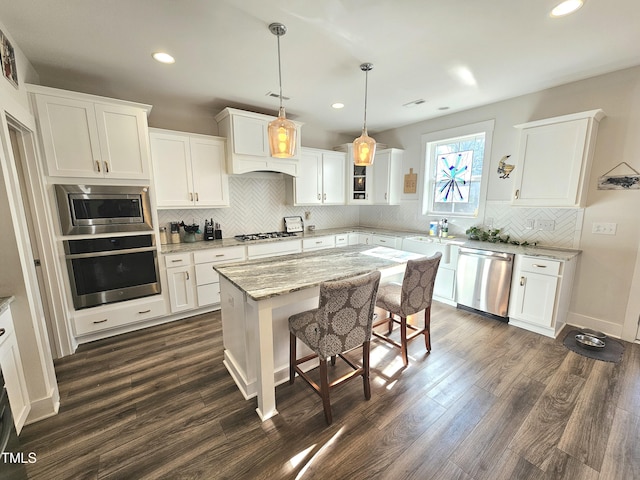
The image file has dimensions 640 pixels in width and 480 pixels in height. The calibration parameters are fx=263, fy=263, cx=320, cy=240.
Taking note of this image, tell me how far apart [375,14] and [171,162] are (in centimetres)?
261

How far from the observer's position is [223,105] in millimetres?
3434

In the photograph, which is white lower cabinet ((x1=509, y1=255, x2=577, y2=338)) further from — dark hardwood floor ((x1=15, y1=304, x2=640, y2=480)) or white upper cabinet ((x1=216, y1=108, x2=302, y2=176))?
white upper cabinet ((x1=216, y1=108, x2=302, y2=176))

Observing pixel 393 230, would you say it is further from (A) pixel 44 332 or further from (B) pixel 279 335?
(A) pixel 44 332

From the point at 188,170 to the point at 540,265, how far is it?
4137 mm

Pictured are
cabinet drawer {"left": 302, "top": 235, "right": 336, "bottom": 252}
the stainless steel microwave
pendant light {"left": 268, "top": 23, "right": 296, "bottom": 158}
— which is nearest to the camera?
pendant light {"left": 268, "top": 23, "right": 296, "bottom": 158}

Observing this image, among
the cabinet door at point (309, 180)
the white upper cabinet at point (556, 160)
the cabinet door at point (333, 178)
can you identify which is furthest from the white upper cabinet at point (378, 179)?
the white upper cabinet at point (556, 160)

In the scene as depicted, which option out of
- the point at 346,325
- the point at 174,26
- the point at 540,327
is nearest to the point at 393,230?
the point at 540,327

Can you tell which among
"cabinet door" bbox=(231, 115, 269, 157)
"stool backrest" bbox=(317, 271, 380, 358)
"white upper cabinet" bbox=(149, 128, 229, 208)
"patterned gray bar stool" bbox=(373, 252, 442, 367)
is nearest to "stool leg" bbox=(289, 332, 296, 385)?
"stool backrest" bbox=(317, 271, 380, 358)

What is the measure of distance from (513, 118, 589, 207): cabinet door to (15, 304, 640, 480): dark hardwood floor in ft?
5.27

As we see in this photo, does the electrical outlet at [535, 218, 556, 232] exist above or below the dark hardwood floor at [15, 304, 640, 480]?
above

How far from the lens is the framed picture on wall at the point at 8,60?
176cm

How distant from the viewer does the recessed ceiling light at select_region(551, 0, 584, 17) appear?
1626 mm

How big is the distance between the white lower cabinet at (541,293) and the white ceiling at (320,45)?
75.2 inches

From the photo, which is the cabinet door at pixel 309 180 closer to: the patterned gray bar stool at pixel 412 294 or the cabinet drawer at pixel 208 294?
→ the cabinet drawer at pixel 208 294
